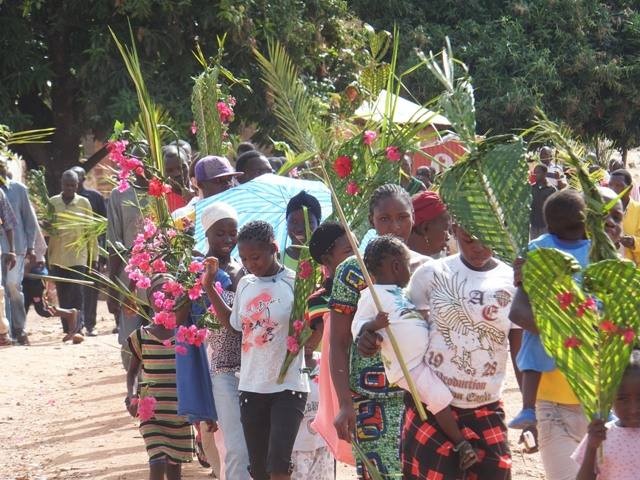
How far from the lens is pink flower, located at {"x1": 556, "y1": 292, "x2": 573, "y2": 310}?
3.83 meters

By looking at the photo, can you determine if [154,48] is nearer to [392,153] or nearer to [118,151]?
[118,151]

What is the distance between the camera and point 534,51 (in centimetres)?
2780

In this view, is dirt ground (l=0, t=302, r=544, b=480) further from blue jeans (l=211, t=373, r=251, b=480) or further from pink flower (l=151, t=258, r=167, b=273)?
pink flower (l=151, t=258, r=167, b=273)

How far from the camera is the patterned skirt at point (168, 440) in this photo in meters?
7.01

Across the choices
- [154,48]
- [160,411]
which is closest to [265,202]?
[160,411]

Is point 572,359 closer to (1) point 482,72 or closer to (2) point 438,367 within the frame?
(2) point 438,367

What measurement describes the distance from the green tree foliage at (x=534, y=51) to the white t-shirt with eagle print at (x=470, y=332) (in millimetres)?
21506

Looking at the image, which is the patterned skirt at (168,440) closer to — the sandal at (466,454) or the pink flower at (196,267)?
the pink flower at (196,267)

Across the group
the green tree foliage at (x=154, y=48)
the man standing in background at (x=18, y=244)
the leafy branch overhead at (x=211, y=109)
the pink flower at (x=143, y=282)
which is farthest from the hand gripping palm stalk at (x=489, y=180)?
the green tree foliage at (x=154, y=48)

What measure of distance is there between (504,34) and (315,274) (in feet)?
73.7

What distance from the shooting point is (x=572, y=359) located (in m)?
3.86

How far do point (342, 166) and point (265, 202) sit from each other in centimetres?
201

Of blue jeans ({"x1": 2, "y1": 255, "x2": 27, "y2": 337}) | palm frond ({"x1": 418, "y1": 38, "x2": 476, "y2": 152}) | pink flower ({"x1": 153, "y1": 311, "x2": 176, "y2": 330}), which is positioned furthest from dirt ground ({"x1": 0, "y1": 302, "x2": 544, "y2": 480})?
palm frond ({"x1": 418, "y1": 38, "x2": 476, "y2": 152})

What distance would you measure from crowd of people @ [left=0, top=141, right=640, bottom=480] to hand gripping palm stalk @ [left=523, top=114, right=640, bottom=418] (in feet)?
0.51
